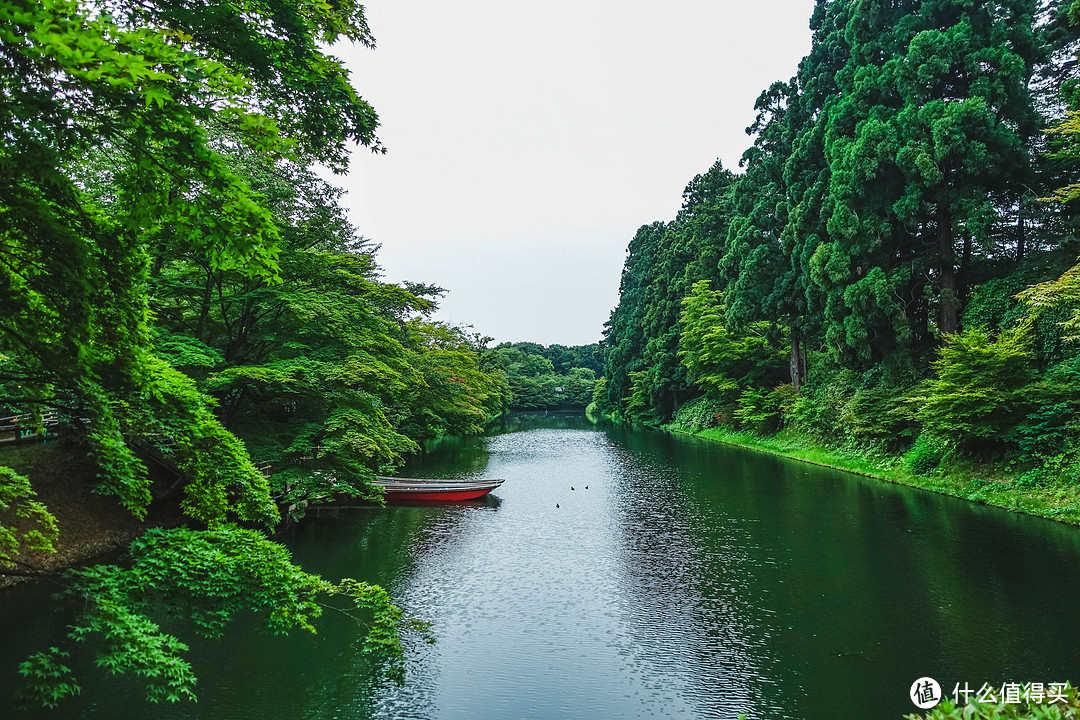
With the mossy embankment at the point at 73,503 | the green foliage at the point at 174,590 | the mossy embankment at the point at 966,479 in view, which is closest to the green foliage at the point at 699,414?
the mossy embankment at the point at 966,479

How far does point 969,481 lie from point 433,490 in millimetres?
15573

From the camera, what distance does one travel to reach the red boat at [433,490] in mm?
18703

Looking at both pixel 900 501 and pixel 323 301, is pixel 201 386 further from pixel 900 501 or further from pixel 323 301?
pixel 900 501

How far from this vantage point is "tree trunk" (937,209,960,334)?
63.1 ft

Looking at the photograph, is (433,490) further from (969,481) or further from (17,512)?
(969,481)

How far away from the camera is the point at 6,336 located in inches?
157

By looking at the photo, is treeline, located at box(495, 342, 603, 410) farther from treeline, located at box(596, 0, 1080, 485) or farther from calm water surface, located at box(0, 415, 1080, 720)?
calm water surface, located at box(0, 415, 1080, 720)

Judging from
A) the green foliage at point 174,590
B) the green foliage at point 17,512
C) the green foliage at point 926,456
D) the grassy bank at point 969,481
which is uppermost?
the green foliage at point 17,512

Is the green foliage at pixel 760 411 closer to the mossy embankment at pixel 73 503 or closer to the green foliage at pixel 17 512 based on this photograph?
the mossy embankment at pixel 73 503

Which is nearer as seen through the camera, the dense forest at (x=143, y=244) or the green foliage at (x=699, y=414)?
the dense forest at (x=143, y=244)

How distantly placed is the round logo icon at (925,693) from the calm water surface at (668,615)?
21cm

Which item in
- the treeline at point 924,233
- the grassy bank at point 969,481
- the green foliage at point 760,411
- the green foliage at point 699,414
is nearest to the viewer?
the grassy bank at point 969,481

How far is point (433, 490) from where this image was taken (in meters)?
18.9

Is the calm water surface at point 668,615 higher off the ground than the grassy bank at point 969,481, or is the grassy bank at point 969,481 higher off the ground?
the grassy bank at point 969,481
